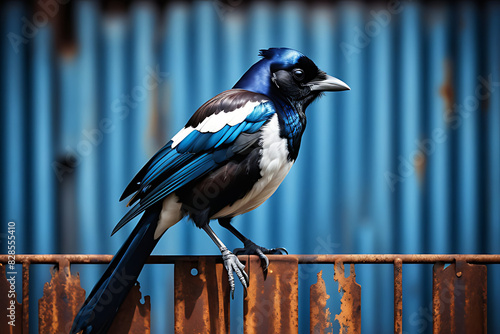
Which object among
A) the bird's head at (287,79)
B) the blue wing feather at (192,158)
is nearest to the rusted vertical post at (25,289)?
the blue wing feather at (192,158)

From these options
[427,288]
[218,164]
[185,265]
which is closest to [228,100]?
[218,164]

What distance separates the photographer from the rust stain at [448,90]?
103 inches

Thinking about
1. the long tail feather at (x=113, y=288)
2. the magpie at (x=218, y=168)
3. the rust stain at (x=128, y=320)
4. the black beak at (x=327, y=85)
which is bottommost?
the rust stain at (x=128, y=320)

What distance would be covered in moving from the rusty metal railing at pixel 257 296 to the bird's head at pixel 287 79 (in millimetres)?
738

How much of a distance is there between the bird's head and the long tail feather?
2.64 ft

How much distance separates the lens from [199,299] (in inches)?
61.3

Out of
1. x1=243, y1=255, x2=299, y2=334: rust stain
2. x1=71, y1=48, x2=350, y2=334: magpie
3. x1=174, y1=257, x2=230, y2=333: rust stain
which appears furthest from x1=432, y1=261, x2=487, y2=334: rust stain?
x1=174, y1=257, x2=230, y2=333: rust stain

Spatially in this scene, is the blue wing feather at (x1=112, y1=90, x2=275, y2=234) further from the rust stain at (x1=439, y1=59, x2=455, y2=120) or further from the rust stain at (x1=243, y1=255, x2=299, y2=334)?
the rust stain at (x1=439, y1=59, x2=455, y2=120)

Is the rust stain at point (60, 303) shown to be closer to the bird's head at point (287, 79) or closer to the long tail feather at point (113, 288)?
the long tail feather at point (113, 288)

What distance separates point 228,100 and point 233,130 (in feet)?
0.47

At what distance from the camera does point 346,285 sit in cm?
159

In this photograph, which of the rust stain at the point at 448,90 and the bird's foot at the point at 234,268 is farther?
the rust stain at the point at 448,90

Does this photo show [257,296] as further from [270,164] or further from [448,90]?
[448,90]

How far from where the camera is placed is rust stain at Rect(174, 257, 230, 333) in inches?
61.1
